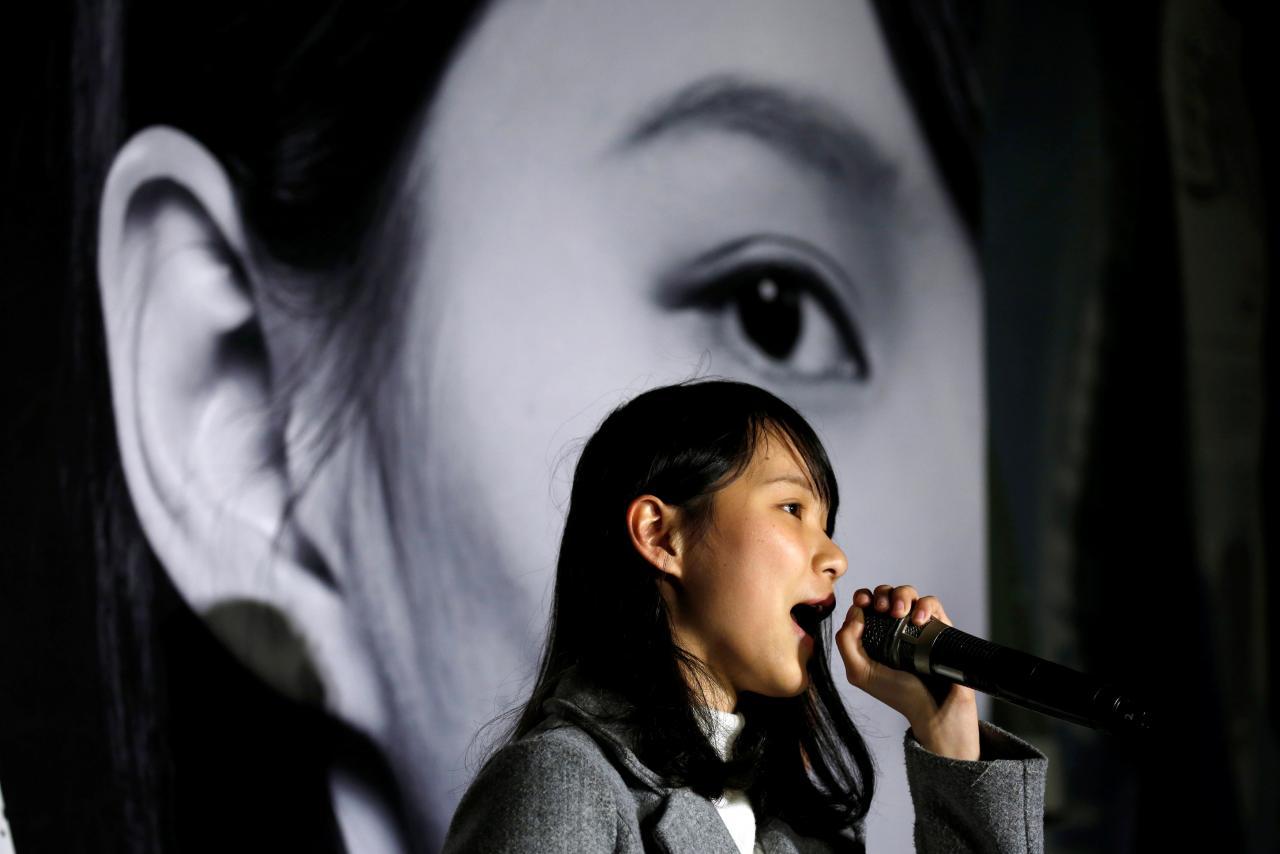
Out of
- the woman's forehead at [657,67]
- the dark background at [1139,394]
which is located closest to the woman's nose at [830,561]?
the woman's forehead at [657,67]

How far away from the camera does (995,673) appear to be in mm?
989

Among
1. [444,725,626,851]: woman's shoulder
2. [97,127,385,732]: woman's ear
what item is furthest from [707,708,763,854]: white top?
[97,127,385,732]: woman's ear

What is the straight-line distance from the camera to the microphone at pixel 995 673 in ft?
3.03

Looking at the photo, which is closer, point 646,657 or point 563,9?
point 646,657

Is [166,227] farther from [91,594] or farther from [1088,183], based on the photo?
[1088,183]

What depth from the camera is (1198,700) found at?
6.88ft

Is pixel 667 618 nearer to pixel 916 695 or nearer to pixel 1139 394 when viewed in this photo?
pixel 916 695

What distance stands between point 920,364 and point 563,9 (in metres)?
0.72

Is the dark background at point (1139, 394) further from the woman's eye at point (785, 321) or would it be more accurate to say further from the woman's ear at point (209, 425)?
the woman's ear at point (209, 425)

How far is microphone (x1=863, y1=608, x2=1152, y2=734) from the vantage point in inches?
36.4

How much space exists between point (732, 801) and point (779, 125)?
101 cm

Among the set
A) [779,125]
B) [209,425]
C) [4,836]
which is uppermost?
[779,125]

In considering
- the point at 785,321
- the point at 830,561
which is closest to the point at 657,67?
the point at 785,321

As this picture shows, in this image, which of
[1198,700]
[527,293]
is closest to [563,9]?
[527,293]
